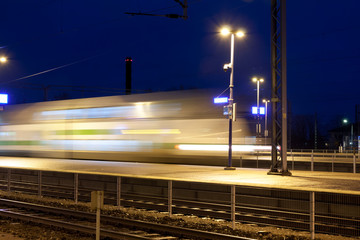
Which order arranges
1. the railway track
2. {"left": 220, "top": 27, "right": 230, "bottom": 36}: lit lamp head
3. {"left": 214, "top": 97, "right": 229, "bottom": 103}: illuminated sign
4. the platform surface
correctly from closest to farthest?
the railway track
the platform surface
{"left": 220, "top": 27, "right": 230, "bottom": 36}: lit lamp head
{"left": 214, "top": 97, "right": 229, "bottom": 103}: illuminated sign

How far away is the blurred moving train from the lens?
25094 millimetres

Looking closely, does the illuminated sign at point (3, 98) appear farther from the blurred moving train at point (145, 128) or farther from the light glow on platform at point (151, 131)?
the light glow on platform at point (151, 131)

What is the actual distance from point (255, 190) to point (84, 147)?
64.9 ft

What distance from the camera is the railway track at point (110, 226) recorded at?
988 centimetres

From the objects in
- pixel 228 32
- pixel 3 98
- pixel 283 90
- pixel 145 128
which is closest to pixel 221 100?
pixel 228 32

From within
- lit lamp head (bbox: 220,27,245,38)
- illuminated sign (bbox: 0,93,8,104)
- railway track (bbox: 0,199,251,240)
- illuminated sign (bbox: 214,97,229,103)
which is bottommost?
railway track (bbox: 0,199,251,240)

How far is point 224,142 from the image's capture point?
25422mm

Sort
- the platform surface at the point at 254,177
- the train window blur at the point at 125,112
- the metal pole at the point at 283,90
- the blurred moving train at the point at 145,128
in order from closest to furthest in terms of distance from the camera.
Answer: the platform surface at the point at 254,177 < the metal pole at the point at 283,90 < the blurred moving train at the point at 145,128 < the train window blur at the point at 125,112

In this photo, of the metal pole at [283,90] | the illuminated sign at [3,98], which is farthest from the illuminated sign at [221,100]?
the illuminated sign at [3,98]

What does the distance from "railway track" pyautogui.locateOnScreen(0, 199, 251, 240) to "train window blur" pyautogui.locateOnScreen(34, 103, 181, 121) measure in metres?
12.3

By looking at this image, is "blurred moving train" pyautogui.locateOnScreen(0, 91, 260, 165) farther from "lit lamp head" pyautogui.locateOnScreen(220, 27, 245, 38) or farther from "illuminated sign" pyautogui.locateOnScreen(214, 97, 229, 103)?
"lit lamp head" pyautogui.locateOnScreen(220, 27, 245, 38)

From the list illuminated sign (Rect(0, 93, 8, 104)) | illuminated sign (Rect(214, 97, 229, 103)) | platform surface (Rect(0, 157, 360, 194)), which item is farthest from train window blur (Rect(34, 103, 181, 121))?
illuminated sign (Rect(0, 93, 8, 104))

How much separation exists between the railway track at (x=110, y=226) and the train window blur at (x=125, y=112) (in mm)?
12341

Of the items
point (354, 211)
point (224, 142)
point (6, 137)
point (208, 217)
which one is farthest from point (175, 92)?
point (6, 137)
